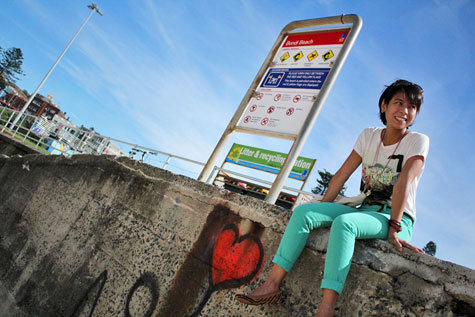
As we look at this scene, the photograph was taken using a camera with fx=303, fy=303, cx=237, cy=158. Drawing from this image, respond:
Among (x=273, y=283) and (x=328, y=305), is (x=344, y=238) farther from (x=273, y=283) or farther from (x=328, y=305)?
(x=273, y=283)

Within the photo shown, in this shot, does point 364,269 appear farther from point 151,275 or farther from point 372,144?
point 151,275

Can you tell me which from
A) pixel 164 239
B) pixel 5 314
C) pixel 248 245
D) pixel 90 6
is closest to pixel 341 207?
pixel 248 245

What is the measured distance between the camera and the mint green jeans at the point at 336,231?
150 cm

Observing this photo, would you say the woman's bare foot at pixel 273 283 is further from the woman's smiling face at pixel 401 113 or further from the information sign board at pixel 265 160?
the information sign board at pixel 265 160

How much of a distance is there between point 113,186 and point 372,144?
2.57m

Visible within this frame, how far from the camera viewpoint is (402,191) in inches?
65.3

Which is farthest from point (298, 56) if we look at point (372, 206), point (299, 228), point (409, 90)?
point (299, 228)

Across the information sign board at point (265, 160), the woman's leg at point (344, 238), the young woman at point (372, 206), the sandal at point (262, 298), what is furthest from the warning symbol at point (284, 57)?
the information sign board at point (265, 160)

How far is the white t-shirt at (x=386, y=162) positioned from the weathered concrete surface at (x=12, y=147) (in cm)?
1061

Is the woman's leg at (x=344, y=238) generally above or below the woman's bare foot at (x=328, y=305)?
above

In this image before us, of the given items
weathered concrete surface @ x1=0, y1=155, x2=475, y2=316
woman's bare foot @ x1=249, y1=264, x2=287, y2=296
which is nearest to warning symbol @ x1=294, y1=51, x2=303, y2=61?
weathered concrete surface @ x1=0, y1=155, x2=475, y2=316

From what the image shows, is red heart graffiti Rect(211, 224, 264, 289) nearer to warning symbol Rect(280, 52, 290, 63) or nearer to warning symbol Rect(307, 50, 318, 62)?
warning symbol Rect(307, 50, 318, 62)

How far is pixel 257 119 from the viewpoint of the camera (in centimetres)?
369

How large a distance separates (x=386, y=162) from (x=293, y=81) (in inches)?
78.6
